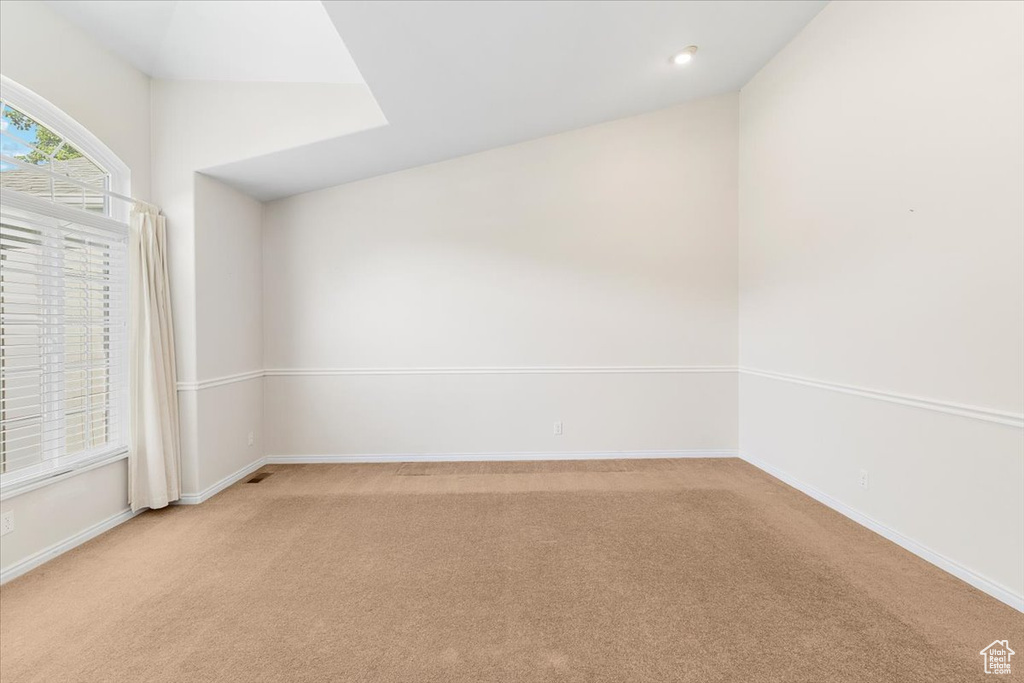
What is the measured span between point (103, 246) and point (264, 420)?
6.62ft

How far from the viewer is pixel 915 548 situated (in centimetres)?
256

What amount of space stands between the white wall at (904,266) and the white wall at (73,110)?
194 inches

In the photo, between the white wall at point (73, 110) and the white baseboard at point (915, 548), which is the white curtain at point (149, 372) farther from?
the white baseboard at point (915, 548)

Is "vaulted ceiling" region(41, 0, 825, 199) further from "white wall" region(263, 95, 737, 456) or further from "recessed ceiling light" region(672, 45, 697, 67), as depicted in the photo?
"white wall" region(263, 95, 737, 456)

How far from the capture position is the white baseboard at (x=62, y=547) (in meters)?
2.38

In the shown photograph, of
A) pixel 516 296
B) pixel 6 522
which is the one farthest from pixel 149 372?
pixel 516 296

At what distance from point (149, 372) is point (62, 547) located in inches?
44.2

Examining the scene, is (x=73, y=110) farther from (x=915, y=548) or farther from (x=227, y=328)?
(x=915, y=548)

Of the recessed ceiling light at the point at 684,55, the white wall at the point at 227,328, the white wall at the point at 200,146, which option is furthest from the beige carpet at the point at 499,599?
the recessed ceiling light at the point at 684,55

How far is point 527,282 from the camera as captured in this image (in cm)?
441

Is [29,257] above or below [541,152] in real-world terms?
below

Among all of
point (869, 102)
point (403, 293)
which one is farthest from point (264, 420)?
point (869, 102)

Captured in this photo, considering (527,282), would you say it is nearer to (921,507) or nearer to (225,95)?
(225,95)

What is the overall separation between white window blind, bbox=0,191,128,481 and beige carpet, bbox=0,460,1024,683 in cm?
67
